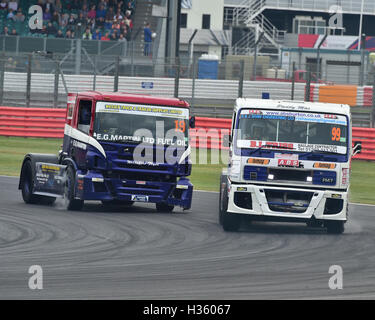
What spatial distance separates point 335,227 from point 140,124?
3.95m

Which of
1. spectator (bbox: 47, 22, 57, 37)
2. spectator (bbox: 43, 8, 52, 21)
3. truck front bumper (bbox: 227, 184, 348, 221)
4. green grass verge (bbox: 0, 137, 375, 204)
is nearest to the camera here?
truck front bumper (bbox: 227, 184, 348, 221)

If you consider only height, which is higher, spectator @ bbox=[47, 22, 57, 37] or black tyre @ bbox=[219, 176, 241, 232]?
spectator @ bbox=[47, 22, 57, 37]

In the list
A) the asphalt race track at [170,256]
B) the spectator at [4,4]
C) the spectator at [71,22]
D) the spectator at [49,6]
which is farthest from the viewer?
the spectator at [4,4]

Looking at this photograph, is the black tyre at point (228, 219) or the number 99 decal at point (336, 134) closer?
the black tyre at point (228, 219)

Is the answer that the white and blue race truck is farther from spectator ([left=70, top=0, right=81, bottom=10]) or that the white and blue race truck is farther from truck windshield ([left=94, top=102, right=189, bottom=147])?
spectator ([left=70, top=0, right=81, bottom=10])

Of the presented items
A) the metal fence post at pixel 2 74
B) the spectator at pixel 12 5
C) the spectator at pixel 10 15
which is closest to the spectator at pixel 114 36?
the spectator at pixel 10 15

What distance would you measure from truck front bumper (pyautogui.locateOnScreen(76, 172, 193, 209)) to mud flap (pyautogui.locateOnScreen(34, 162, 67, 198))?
2.11 feet

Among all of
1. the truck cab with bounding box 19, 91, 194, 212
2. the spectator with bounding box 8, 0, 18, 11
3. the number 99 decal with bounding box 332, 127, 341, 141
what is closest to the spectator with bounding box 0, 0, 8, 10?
the spectator with bounding box 8, 0, 18, 11

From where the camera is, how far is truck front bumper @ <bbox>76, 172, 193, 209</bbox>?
16344 mm

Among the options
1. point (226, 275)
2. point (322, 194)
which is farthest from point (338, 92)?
point (226, 275)

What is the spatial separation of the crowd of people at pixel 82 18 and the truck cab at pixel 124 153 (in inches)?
1123

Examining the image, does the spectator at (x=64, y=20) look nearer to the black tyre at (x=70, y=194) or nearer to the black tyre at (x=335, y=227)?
the black tyre at (x=70, y=194)

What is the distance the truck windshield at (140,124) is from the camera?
1655cm

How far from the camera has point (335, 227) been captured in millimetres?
15133
